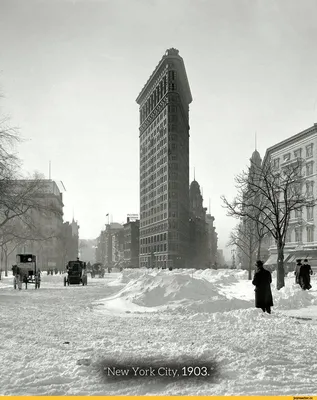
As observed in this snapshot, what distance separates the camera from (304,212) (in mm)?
67062

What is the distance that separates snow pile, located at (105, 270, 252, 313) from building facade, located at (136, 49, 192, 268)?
93876mm

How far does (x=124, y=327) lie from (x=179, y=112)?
11832cm

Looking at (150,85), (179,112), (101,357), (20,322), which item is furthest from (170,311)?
(150,85)

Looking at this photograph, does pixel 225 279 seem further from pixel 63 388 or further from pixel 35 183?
pixel 63 388

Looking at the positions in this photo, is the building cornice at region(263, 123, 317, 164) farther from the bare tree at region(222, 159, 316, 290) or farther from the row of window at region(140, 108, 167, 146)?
the row of window at region(140, 108, 167, 146)

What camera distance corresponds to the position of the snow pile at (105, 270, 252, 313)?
17359 mm

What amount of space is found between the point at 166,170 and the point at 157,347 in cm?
11543

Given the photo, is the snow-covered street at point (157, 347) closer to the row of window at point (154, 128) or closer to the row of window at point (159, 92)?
the row of window at point (159, 92)

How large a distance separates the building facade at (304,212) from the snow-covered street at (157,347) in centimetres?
4725

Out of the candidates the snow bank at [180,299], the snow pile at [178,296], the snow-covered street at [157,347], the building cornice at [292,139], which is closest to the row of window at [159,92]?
the building cornice at [292,139]

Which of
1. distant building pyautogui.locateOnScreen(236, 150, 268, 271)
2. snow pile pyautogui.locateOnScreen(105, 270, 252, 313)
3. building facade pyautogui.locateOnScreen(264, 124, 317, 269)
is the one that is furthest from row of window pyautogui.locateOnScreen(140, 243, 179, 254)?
snow pile pyautogui.locateOnScreen(105, 270, 252, 313)

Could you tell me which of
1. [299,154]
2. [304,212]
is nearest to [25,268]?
[304,212]

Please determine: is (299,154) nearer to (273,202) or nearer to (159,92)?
(273,202)

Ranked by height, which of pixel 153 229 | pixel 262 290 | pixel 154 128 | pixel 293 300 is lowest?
pixel 293 300
